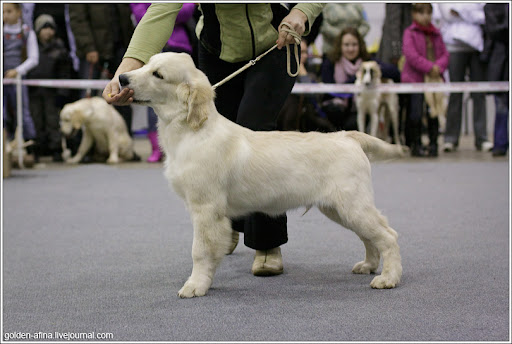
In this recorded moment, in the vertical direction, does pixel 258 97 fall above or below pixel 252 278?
above

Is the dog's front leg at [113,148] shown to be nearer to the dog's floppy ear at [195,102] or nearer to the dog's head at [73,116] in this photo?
the dog's head at [73,116]

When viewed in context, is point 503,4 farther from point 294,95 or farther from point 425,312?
point 425,312

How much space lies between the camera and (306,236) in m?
3.80

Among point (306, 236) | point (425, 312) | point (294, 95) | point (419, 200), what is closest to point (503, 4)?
point (294, 95)

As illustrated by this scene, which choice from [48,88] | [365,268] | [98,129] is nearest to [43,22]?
[48,88]

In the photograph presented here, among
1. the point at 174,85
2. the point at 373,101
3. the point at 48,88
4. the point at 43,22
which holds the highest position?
the point at 43,22

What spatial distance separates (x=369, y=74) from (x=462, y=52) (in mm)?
1389

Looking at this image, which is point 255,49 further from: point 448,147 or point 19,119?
point 448,147

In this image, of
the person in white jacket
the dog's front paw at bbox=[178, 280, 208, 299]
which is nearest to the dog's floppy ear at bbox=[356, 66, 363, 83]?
the person in white jacket

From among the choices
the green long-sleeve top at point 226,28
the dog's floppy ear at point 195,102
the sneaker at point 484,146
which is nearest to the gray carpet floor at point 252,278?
the dog's floppy ear at point 195,102

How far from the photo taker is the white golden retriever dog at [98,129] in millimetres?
7961

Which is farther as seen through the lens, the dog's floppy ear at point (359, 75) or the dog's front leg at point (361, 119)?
the dog's front leg at point (361, 119)

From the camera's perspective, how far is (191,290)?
2627mm

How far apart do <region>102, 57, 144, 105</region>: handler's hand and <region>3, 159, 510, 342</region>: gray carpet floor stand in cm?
81
